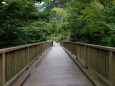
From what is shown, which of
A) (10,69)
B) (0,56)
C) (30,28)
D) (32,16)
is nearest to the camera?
(0,56)

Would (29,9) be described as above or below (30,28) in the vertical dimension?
above

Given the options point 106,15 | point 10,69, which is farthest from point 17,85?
point 106,15

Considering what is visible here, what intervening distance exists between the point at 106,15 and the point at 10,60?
6.93 metres

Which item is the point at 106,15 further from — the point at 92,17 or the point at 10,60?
the point at 10,60

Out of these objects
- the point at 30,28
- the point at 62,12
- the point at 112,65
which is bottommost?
the point at 112,65

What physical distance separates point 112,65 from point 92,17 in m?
8.06

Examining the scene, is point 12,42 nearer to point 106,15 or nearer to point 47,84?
point 106,15

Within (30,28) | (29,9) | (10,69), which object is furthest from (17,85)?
(30,28)

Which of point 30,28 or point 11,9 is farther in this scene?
point 30,28

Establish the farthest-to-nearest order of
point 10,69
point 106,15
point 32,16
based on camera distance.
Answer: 1. point 32,16
2. point 106,15
3. point 10,69

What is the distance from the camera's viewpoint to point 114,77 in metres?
4.07

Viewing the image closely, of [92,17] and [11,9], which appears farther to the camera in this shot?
[92,17]

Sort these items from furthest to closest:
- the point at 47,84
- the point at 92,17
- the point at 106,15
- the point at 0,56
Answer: the point at 92,17
the point at 106,15
the point at 47,84
the point at 0,56

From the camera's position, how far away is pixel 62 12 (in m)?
21.7
